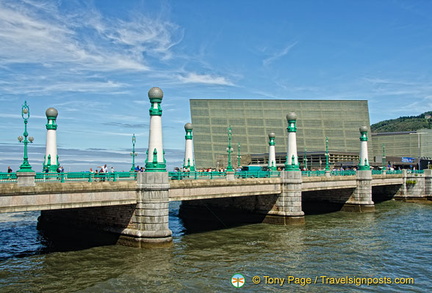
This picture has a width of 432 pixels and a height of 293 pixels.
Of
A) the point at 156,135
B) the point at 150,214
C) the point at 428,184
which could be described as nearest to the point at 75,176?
the point at 150,214

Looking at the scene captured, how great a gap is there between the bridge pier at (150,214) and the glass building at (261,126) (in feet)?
242

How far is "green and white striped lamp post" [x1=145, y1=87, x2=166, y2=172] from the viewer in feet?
86.4

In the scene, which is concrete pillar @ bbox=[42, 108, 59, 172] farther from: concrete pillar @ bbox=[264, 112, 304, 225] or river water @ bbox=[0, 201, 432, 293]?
concrete pillar @ bbox=[264, 112, 304, 225]

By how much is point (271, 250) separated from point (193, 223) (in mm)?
14035

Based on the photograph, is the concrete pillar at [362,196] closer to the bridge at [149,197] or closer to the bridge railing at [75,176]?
the bridge at [149,197]

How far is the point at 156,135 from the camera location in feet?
88.4

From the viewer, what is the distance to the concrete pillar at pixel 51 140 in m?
30.6

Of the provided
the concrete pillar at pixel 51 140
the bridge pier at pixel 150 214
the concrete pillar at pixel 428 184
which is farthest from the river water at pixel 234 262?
the concrete pillar at pixel 428 184

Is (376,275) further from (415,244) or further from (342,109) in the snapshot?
(342,109)

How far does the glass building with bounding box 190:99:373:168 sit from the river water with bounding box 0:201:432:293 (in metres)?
66.6

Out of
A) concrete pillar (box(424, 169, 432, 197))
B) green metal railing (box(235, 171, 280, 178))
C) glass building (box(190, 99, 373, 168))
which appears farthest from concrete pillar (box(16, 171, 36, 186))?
glass building (box(190, 99, 373, 168))

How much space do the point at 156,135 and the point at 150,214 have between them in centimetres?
494

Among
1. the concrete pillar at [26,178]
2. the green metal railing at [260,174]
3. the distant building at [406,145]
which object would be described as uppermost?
the distant building at [406,145]

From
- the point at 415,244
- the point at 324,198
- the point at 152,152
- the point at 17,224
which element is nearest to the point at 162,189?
the point at 152,152
